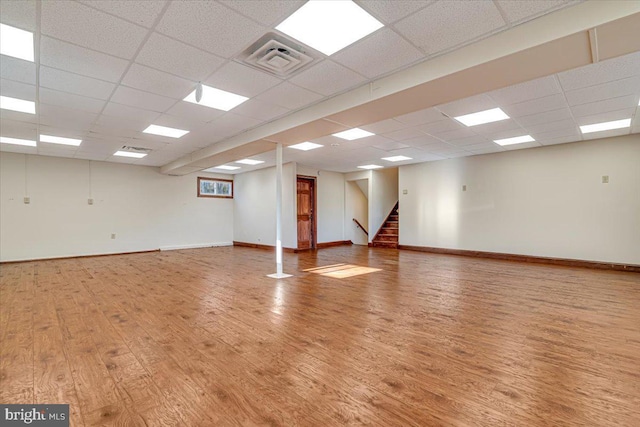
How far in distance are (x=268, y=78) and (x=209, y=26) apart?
0.98 m

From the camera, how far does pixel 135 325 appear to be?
9.91 ft

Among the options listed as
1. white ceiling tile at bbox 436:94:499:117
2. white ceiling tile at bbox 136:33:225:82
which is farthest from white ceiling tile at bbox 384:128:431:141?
white ceiling tile at bbox 136:33:225:82

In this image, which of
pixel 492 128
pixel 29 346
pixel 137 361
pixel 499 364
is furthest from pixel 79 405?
pixel 492 128

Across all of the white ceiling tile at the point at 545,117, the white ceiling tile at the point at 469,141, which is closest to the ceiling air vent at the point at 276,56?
the white ceiling tile at the point at 545,117

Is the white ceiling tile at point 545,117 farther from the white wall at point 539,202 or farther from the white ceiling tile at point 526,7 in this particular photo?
the white ceiling tile at point 526,7

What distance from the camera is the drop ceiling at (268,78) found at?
2.30m

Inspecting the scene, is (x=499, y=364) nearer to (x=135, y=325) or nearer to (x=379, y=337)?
(x=379, y=337)

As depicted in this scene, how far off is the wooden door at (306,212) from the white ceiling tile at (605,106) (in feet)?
22.8

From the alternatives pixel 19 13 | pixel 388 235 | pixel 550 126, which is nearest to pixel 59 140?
pixel 19 13

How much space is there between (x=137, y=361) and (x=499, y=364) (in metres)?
2.71

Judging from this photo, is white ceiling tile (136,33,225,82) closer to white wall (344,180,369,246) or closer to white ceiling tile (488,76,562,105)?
white ceiling tile (488,76,562,105)

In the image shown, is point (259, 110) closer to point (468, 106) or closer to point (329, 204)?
point (468, 106)

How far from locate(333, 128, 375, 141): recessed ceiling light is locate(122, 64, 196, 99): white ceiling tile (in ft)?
9.35

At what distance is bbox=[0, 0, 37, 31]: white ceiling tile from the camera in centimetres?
215
